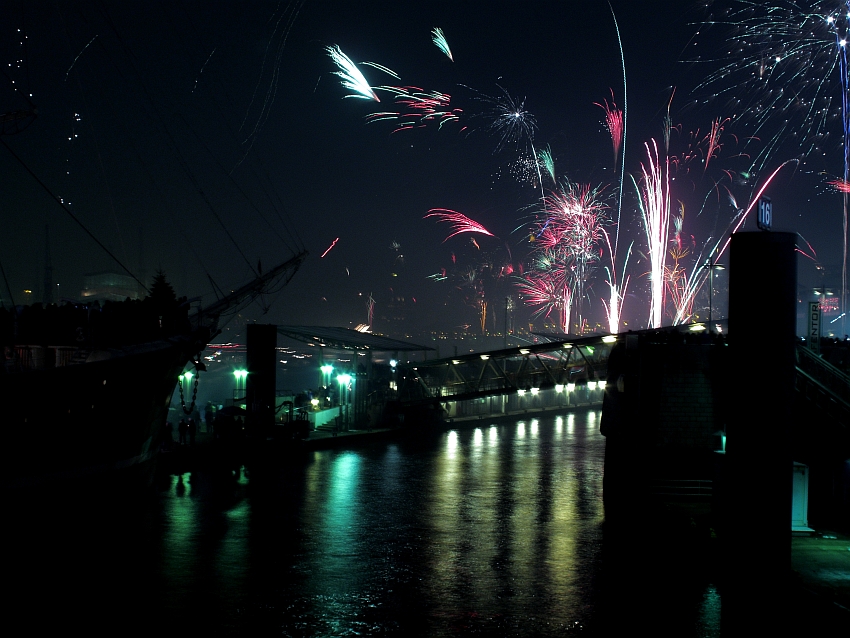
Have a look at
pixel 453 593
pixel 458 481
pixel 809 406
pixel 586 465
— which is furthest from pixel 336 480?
pixel 809 406

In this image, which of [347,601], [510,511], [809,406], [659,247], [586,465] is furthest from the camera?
[659,247]

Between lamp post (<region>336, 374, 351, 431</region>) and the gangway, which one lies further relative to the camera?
lamp post (<region>336, 374, 351, 431</region>)

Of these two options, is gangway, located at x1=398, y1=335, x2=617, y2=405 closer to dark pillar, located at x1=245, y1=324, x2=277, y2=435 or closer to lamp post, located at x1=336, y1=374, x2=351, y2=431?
lamp post, located at x1=336, y1=374, x2=351, y2=431

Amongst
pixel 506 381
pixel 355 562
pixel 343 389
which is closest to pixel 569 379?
pixel 506 381

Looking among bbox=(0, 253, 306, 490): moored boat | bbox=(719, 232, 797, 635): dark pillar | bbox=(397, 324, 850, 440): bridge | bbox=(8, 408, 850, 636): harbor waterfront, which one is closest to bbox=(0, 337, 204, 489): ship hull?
bbox=(0, 253, 306, 490): moored boat

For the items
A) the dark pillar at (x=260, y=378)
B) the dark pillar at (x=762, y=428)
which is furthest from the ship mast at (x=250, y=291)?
the dark pillar at (x=762, y=428)

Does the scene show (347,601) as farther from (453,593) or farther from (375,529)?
(375,529)

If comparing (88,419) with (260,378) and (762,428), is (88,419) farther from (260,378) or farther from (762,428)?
(762,428)
